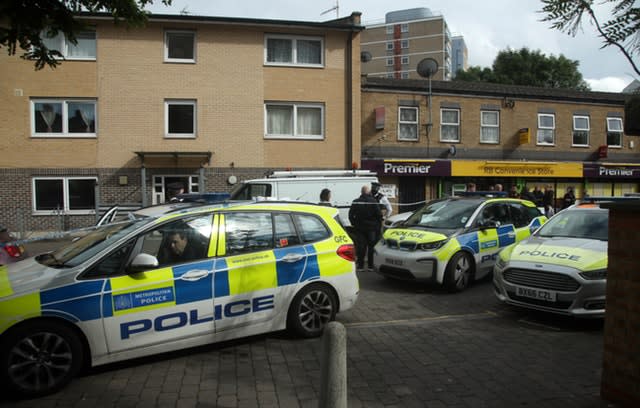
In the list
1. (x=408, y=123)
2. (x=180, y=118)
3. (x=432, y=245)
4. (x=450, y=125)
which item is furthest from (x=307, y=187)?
(x=450, y=125)

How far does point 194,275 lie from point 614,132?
2411cm

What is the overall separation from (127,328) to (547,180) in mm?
21326

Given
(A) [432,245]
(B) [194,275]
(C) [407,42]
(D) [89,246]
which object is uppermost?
(C) [407,42]

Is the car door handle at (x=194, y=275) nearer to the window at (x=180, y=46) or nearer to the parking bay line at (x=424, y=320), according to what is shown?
the parking bay line at (x=424, y=320)

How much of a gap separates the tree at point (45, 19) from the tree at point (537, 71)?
129 feet

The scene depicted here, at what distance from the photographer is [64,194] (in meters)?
16.3

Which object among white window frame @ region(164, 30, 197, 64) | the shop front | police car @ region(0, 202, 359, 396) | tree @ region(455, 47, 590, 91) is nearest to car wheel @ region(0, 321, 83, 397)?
police car @ region(0, 202, 359, 396)

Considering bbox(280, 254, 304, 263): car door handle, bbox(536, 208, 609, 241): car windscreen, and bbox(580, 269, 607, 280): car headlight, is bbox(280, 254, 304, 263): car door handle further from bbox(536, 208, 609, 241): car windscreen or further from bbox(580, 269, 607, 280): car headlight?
bbox(536, 208, 609, 241): car windscreen

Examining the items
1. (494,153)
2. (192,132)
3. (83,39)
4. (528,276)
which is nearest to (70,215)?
(192,132)

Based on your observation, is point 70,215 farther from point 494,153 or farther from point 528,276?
point 494,153

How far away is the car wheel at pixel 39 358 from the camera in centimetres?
383

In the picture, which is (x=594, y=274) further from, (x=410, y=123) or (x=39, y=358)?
(x=410, y=123)

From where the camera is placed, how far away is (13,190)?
52.4 feet

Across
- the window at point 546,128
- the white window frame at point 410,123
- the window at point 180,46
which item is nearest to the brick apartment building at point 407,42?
the window at point 546,128
